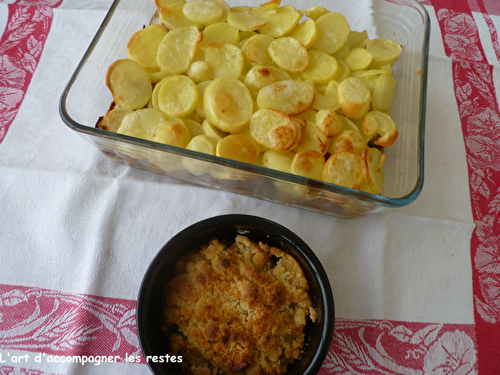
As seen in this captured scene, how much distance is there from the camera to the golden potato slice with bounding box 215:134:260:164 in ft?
2.54

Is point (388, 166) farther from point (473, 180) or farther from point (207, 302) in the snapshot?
point (207, 302)

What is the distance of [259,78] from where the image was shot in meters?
0.85

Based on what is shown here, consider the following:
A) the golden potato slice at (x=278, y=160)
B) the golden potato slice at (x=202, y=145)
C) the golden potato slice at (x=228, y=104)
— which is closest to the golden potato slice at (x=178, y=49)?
the golden potato slice at (x=228, y=104)

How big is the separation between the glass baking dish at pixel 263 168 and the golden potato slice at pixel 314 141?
4.5 inches

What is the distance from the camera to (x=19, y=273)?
85 cm

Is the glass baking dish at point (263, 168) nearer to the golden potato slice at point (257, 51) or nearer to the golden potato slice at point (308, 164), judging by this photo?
the golden potato slice at point (308, 164)

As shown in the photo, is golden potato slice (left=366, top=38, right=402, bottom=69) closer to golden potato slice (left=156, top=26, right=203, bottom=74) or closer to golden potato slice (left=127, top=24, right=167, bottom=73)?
golden potato slice (left=156, top=26, right=203, bottom=74)

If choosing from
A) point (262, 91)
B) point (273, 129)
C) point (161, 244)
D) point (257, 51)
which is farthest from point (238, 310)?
point (257, 51)

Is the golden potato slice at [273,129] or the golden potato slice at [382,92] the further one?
the golden potato slice at [382,92]

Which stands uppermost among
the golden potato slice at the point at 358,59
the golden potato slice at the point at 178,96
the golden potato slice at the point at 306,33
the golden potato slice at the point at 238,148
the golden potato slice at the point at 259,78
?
the golden potato slice at the point at 306,33

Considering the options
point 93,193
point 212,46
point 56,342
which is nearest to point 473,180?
point 212,46

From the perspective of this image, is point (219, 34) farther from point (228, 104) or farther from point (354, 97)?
point (354, 97)

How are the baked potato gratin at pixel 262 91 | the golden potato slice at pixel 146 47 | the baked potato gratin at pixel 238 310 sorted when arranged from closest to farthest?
1. the baked potato gratin at pixel 238 310
2. the baked potato gratin at pixel 262 91
3. the golden potato slice at pixel 146 47

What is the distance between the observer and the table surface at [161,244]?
2.64 feet
